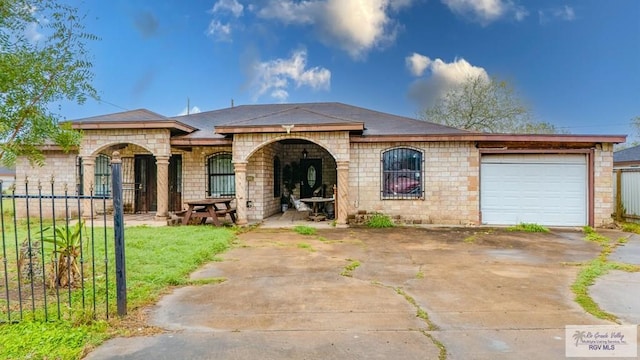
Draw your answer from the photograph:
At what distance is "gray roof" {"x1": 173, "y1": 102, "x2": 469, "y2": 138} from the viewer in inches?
445

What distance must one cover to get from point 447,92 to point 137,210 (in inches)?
871

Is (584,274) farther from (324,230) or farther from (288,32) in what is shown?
(288,32)

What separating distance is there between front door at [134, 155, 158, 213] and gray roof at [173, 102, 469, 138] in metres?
2.08

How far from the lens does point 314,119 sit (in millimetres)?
11328

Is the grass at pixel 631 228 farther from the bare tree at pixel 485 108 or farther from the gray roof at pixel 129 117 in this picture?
the bare tree at pixel 485 108

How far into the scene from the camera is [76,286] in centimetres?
474

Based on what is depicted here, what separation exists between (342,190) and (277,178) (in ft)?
14.3

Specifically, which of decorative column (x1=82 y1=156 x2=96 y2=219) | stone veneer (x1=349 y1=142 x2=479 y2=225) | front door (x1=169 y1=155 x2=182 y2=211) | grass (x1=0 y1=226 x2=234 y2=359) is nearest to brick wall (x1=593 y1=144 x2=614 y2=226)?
stone veneer (x1=349 y1=142 x2=479 y2=225)

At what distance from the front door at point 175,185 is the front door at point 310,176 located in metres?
4.86

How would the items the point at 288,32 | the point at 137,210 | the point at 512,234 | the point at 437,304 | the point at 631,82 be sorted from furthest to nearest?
the point at 631,82 → the point at 288,32 → the point at 137,210 → the point at 512,234 → the point at 437,304

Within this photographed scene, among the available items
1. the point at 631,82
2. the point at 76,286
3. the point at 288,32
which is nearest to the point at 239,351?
the point at 76,286

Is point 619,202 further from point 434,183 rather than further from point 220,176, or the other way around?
point 220,176

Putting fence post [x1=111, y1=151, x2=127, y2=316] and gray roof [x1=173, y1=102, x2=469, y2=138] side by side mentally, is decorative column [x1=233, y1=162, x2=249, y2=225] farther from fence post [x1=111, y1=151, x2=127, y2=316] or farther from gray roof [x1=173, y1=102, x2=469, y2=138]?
fence post [x1=111, y1=151, x2=127, y2=316]

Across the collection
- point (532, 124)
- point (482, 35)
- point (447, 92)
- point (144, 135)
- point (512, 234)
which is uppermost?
point (482, 35)
